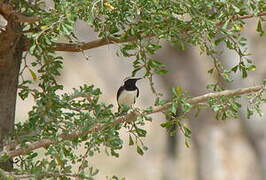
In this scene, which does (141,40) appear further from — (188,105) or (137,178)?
(137,178)

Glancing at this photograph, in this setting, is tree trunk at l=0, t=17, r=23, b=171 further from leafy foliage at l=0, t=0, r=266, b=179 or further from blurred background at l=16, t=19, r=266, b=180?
blurred background at l=16, t=19, r=266, b=180

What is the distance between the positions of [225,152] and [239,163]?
9.1 inches

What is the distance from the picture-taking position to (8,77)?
229 cm

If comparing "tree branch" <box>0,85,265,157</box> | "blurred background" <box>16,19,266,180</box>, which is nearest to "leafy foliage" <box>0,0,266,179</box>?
"tree branch" <box>0,85,265,157</box>

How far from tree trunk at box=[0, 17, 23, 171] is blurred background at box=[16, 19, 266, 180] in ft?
7.19

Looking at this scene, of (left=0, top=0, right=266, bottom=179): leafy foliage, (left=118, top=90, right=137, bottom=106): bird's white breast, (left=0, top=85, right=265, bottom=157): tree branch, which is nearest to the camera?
(left=0, top=0, right=266, bottom=179): leafy foliage

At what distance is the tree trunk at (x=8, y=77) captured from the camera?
2227mm

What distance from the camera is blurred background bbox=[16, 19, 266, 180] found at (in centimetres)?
612

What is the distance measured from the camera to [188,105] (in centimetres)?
194

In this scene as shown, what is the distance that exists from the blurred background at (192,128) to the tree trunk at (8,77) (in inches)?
86.3

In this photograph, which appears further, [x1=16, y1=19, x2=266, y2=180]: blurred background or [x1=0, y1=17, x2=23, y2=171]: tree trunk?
[x1=16, y1=19, x2=266, y2=180]: blurred background

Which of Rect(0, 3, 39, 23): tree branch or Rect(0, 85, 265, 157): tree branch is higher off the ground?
Rect(0, 3, 39, 23): tree branch

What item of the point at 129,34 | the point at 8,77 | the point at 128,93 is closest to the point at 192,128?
the point at 128,93

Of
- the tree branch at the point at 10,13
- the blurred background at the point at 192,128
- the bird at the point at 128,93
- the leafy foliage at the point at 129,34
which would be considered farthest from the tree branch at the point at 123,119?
the blurred background at the point at 192,128
